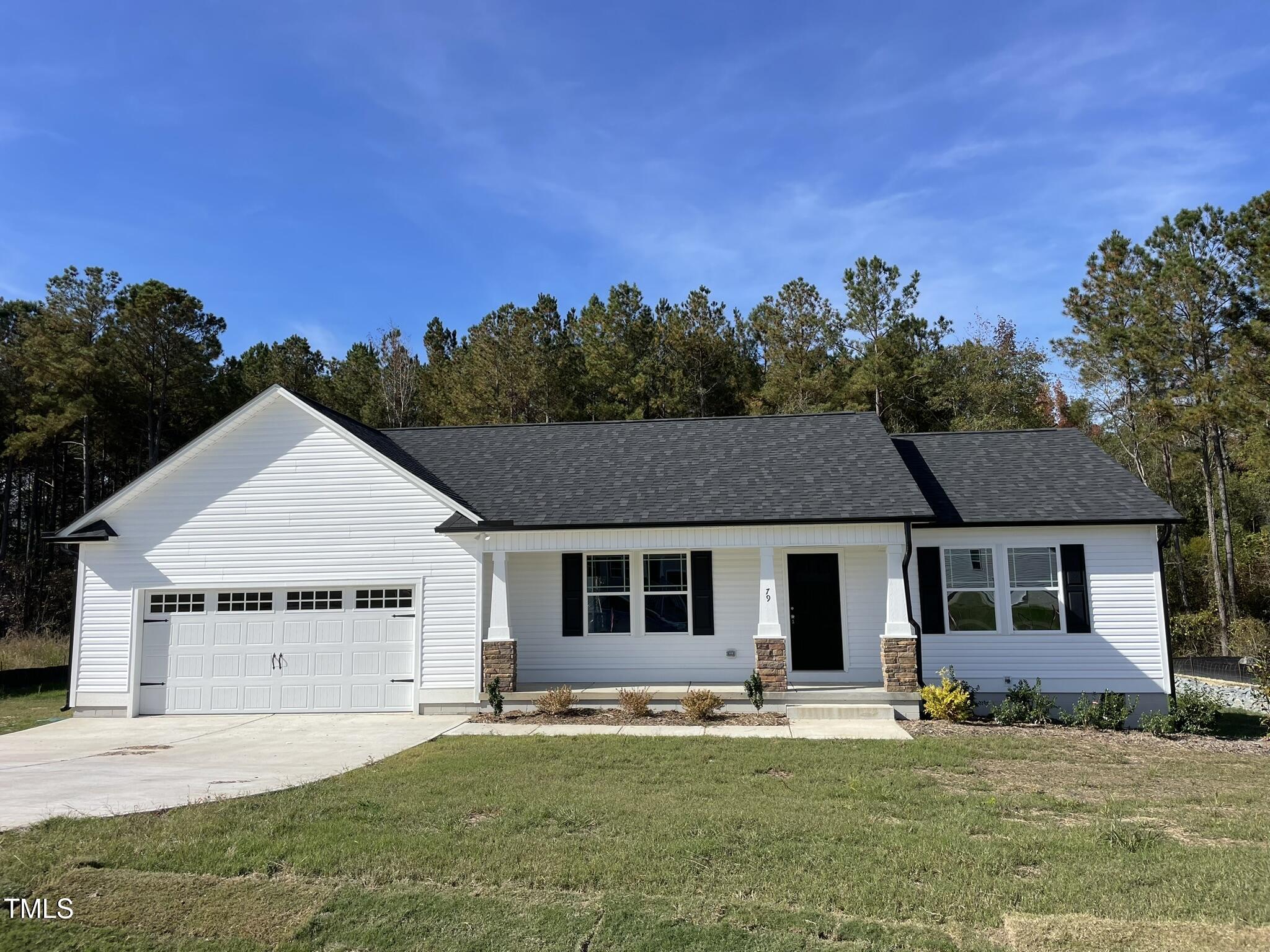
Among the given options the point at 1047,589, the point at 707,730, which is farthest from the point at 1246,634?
the point at 707,730

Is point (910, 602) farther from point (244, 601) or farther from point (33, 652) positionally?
point (33, 652)

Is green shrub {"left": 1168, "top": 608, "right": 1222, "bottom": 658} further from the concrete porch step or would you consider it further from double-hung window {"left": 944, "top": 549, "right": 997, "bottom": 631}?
the concrete porch step

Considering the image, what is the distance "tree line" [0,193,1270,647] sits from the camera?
2848 centimetres

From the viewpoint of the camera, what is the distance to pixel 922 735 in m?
11.8

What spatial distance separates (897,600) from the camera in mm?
13758

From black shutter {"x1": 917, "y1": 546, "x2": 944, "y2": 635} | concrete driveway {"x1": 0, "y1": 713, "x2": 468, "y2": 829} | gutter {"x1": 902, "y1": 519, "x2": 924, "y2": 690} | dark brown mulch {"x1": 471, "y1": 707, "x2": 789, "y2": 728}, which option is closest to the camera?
concrete driveway {"x1": 0, "y1": 713, "x2": 468, "y2": 829}

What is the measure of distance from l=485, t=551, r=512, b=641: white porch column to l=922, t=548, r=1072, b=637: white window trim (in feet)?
24.2

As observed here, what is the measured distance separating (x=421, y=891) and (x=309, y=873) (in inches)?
37.7

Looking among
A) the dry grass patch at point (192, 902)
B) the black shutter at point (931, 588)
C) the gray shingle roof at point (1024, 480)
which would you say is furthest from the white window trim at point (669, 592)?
the dry grass patch at point (192, 902)

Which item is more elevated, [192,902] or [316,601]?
[316,601]

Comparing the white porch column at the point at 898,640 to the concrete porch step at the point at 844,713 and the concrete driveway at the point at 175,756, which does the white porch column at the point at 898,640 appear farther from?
the concrete driveway at the point at 175,756

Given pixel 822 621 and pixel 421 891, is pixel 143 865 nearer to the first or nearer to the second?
pixel 421 891

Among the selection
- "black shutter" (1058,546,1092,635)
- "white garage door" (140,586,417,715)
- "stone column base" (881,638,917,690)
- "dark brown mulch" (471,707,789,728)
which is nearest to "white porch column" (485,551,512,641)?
"dark brown mulch" (471,707,789,728)

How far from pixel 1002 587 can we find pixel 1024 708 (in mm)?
2490
